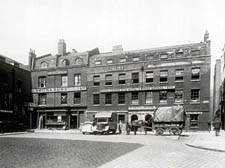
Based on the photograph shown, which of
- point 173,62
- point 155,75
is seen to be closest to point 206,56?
point 173,62

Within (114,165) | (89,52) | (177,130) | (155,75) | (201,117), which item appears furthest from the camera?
(89,52)

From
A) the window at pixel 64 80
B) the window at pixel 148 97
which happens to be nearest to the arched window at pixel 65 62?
the window at pixel 64 80

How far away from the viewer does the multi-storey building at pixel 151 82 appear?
30031mm

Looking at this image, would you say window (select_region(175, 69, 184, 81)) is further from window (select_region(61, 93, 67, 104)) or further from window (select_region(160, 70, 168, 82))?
window (select_region(61, 93, 67, 104))

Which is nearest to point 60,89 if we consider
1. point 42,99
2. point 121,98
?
point 42,99

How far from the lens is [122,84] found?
111 feet

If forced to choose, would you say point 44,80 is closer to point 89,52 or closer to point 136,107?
point 89,52

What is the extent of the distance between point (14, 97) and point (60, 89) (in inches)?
265

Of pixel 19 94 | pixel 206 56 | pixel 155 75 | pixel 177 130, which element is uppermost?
pixel 206 56

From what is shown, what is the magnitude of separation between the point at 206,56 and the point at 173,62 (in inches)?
157

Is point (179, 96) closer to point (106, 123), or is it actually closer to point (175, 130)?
point (175, 130)

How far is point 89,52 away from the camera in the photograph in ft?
125

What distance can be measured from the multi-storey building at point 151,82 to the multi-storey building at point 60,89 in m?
1.63

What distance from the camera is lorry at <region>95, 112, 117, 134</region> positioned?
2662cm
